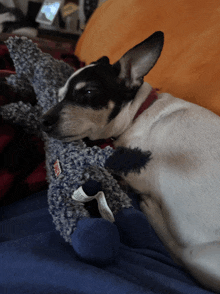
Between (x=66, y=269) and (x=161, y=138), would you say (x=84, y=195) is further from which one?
(x=161, y=138)

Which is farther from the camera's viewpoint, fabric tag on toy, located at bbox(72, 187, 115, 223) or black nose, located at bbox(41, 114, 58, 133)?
black nose, located at bbox(41, 114, 58, 133)

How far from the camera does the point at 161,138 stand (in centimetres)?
82

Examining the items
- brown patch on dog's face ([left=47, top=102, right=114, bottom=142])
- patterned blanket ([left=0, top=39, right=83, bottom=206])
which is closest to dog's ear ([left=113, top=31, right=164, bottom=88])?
brown patch on dog's face ([left=47, top=102, right=114, bottom=142])

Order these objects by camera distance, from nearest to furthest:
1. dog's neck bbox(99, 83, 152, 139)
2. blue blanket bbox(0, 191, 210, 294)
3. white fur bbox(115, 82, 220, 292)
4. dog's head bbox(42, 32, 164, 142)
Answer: blue blanket bbox(0, 191, 210, 294), white fur bbox(115, 82, 220, 292), dog's head bbox(42, 32, 164, 142), dog's neck bbox(99, 83, 152, 139)

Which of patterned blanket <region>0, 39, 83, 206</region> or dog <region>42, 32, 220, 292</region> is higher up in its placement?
dog <region>42, 32, 220, 292</region>

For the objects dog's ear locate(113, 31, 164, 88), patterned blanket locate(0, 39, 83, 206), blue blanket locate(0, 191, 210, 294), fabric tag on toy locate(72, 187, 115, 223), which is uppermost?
dog's ear locate(113, 31, 164, 88)

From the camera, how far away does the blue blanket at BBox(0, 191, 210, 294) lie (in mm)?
396

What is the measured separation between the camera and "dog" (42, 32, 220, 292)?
2.18ft

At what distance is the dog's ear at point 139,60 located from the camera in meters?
0.80

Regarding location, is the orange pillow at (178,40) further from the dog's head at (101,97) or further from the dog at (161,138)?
the dog's head at (101,97)

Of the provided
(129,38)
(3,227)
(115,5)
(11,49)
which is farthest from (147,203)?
(115,5)

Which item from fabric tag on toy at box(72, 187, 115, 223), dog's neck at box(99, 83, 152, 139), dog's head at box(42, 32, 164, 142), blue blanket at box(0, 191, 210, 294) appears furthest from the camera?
dog's neck at box(99, 83, 152, 139)

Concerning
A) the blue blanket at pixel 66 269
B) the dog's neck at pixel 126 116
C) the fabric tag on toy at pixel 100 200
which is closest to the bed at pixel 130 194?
the blue blanket at pixel 66 269

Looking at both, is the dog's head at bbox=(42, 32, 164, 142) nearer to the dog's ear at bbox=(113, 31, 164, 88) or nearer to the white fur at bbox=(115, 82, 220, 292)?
the dog's ear at bbox=(113, 31, 164, 88)
